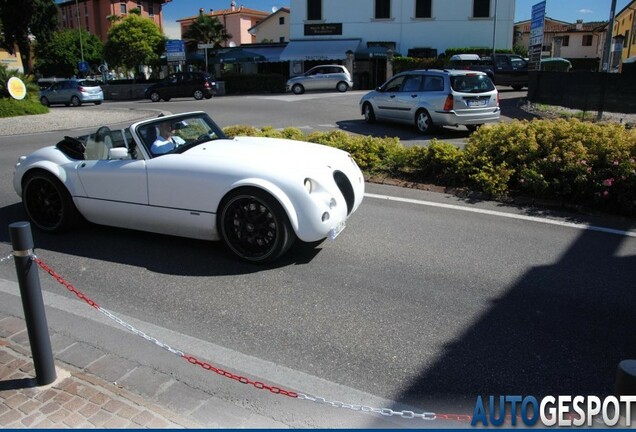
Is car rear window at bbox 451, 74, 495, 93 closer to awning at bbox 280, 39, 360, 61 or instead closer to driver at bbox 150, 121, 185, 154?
driver at bbox 150, 121, 185, 154

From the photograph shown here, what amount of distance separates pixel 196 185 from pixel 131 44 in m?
46.3

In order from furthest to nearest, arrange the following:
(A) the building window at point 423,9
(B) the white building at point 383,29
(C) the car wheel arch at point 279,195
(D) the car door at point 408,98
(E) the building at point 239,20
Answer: (E) the building at point 239,20, (A) the building window at point 423,9, (B) the white building at point 383,29, (D) the car door at point 408,98, (C) the car wheel arch at point 279,195

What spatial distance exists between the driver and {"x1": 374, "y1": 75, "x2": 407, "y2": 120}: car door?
10.1m

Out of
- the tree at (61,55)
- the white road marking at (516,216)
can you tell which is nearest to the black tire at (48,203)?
the white road marking at (516,216)

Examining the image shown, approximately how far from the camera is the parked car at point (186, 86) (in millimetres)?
31016

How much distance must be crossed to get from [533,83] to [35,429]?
21020 millimetres

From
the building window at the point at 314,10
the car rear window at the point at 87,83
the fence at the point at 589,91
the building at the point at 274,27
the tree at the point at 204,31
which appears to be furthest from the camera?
the building at the point at 274,27

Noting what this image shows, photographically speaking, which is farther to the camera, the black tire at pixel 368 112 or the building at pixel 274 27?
the building at pixel 274 27

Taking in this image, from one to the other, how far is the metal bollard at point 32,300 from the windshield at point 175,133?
259 cm

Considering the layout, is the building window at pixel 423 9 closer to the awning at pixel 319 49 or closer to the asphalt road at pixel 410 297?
the awning at pixel 319 49

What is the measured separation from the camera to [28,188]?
618 centimetres

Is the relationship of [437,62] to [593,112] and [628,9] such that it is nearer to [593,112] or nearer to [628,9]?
[593,112]

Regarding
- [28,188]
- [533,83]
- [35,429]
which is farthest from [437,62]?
[35,429]

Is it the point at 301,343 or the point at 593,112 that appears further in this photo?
the point at 593,112
